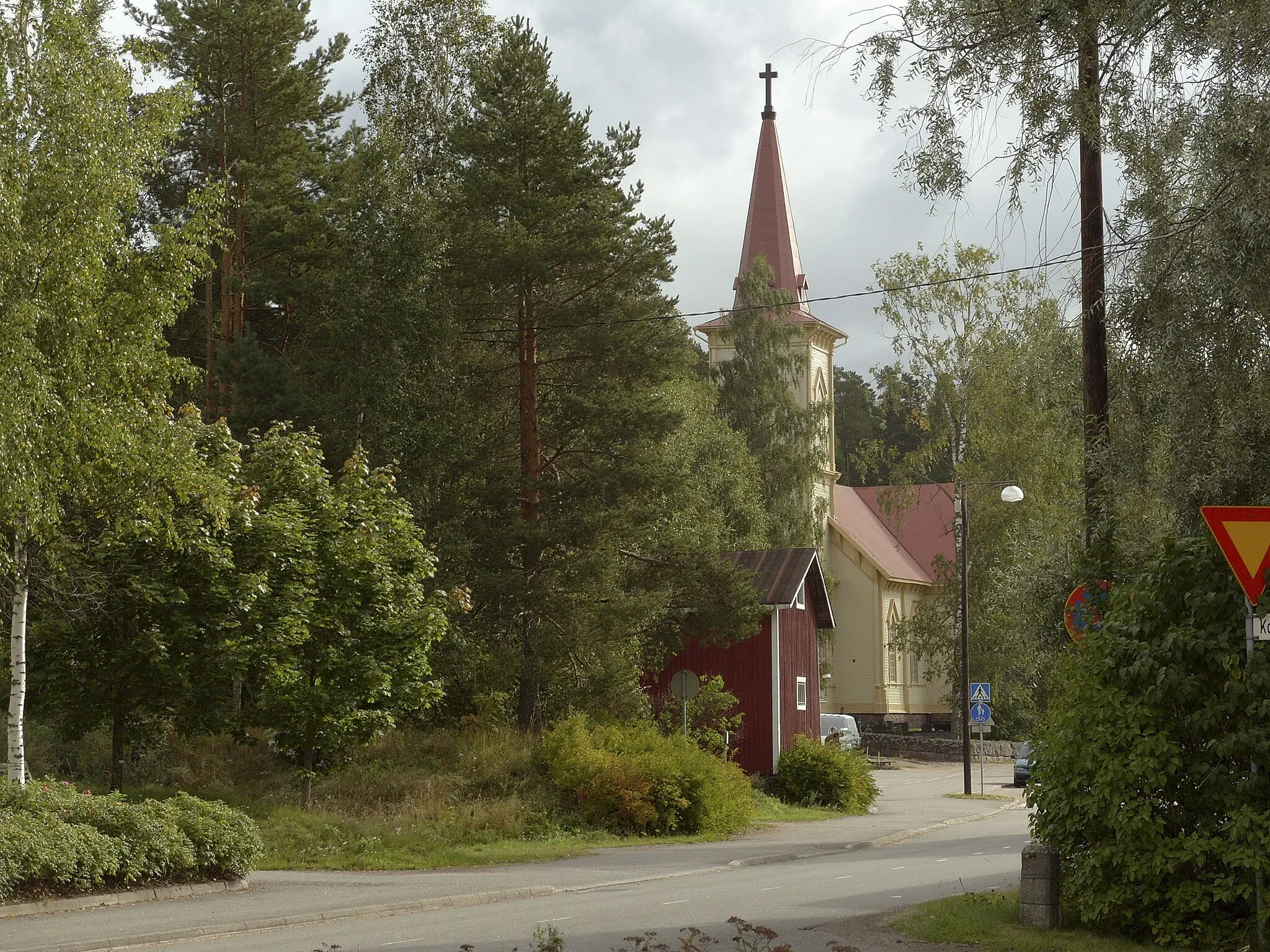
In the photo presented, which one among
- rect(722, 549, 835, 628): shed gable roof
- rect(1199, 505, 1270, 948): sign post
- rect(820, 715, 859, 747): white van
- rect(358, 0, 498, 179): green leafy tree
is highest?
rect(358, 0, 498, 179): green leafy tree

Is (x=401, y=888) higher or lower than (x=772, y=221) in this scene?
lower

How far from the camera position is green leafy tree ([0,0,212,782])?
15258mm

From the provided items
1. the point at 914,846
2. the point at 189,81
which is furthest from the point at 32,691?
the point at 914,846

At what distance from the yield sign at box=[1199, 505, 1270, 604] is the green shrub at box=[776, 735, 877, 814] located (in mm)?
22865

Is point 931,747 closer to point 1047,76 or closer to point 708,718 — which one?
point 708,718

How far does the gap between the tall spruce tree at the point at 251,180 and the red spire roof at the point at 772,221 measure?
30387 mm

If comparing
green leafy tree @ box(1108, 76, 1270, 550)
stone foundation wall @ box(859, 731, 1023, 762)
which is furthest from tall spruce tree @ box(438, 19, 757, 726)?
stone foundation wall @ box(859, 731, 1023, 762)

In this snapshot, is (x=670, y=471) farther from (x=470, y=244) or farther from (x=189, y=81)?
(x=189, y=81)

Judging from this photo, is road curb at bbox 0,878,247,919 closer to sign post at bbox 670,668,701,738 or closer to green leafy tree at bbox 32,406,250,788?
green leafy tree at bbox 32,406,250,788

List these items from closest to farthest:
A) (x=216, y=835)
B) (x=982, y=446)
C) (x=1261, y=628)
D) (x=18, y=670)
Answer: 1. (x=1261, y=628)
2. (x=216, y=835)
3. (x=18, y=670)
4. (x=982, y=446)

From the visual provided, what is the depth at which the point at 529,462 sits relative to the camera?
28891mm

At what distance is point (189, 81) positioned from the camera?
18344 millimetres

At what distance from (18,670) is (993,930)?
11031 mm

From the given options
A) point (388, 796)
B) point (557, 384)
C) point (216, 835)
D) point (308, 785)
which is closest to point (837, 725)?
point (557, 384)
